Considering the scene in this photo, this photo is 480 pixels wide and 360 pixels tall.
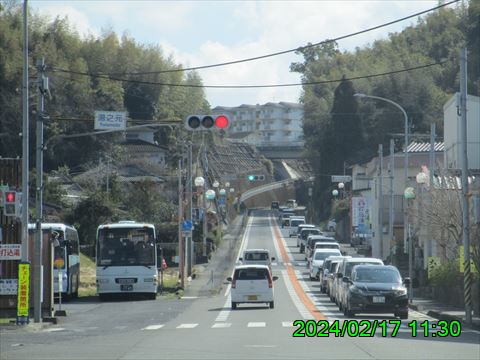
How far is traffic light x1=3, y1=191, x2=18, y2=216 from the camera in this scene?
98.4 feet

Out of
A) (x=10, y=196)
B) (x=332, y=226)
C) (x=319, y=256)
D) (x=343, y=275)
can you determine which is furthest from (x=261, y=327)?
(x=332, y=226)

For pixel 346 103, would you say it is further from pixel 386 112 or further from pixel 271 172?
pixel 271 172

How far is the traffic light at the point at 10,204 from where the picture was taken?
2998 cm

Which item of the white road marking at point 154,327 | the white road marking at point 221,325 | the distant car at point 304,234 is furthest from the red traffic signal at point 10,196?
the distant car at point 304,234

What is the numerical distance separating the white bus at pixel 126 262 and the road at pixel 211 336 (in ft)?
2.44

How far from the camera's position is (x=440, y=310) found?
37062mm

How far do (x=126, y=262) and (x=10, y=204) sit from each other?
14.5 metres

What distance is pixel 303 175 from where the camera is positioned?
173m

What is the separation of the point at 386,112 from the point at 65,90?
36567 millimetres

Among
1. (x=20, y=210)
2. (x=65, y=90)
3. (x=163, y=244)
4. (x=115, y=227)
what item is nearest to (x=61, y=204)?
(x=163, y=244)

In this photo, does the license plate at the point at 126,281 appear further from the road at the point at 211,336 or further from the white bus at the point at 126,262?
the road at the point at 211,336

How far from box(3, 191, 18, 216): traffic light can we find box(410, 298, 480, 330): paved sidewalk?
13592 millimetres

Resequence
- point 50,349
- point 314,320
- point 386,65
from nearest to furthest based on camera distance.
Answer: point 50,349
point 314,320
point 386,65

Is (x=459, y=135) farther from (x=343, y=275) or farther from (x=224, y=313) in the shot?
(x=224, y=313)
